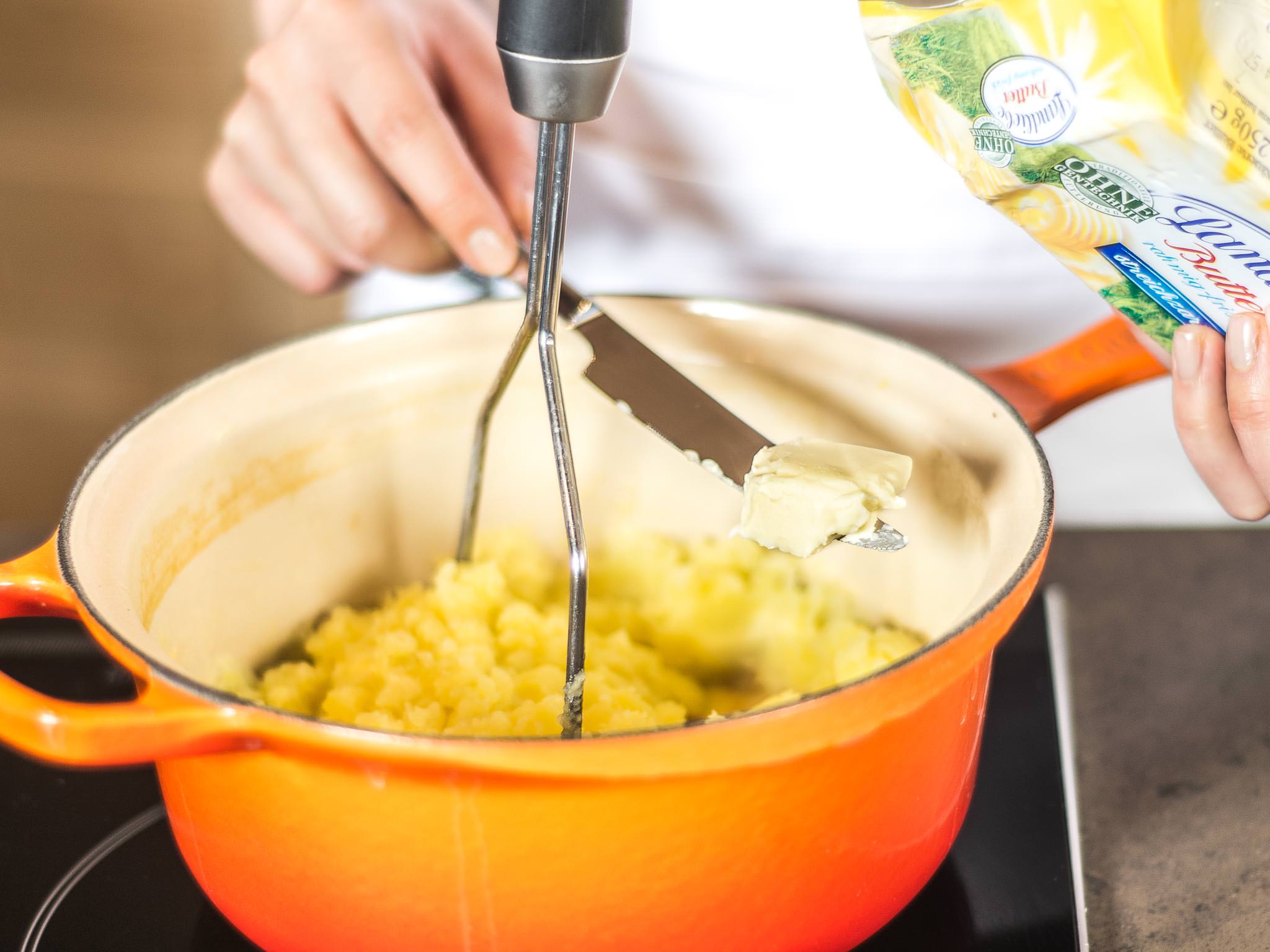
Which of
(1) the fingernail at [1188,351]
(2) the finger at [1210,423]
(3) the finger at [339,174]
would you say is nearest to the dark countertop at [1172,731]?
(2) the finger at [1210,423]

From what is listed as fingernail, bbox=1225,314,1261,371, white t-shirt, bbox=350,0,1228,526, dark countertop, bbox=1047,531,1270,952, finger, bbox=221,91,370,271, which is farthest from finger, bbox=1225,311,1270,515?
finger, bbox=221,91,370,271

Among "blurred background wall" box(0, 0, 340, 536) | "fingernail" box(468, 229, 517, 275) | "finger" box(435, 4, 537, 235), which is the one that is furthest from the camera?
"blurred background wall" box(0, 0, 340, 536)

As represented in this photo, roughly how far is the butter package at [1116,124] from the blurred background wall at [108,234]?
1260mm

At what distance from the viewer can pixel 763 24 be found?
0.76 meters

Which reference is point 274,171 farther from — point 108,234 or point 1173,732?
point 108,234

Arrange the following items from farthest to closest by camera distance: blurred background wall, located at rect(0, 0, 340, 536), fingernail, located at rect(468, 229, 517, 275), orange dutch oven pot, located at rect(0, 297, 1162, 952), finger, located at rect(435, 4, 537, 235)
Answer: blurred background wall, located at rect(0, 0, 340, 536)
finger, located at rect(435, 4, 537, 235)
fingernail, located at rect(468, 229, 517, 275)
orange dutch oven pot, located at rect(0, 297, 1162, 952)

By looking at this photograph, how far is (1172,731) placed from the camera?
2.14 ft

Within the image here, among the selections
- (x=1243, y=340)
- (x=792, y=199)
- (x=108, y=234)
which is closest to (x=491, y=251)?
(x=792, y=199)

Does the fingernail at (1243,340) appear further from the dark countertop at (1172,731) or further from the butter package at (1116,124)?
the dark countertop at (1172,731)

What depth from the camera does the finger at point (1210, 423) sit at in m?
0.53

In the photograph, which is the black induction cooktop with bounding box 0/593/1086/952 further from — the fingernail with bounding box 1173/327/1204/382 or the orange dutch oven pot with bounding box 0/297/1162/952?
the fingernail with bounding box 1173/327/1204/382

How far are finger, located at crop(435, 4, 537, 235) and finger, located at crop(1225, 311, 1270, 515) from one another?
0.41 meters

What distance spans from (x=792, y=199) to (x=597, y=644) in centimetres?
38

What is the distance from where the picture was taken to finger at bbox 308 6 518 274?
0.65m
